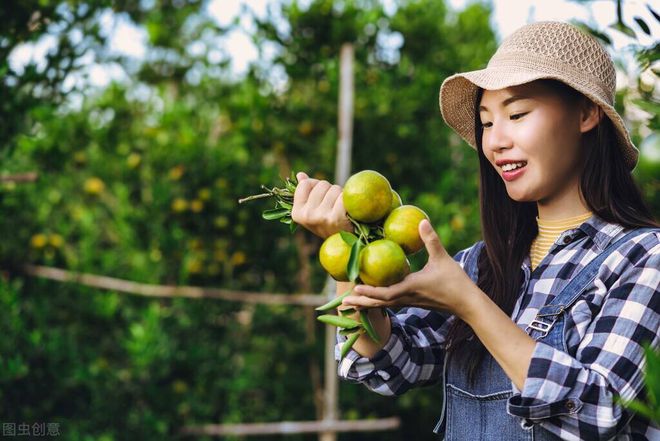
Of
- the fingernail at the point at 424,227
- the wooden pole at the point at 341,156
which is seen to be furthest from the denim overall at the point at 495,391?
the wooden pole at the point at 341,156

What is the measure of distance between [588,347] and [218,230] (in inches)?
128

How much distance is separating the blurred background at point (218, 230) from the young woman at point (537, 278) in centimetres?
216

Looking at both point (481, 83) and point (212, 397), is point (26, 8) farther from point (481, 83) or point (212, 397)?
point (212, 397)

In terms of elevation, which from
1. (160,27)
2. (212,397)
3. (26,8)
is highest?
(160,27)

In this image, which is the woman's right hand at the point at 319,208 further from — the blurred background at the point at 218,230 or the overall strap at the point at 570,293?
the blurred background at the point at 218,230

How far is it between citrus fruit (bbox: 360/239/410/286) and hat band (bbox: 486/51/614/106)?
0.51m

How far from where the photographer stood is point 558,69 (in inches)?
60.6

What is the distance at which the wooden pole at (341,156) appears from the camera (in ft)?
12.9

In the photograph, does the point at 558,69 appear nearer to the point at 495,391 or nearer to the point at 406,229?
the point at 406,229

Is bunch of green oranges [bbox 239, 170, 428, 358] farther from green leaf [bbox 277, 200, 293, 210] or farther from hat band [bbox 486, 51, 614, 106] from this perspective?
hat band [bbox 486, 51, 614, 106]

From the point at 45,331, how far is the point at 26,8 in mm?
1933

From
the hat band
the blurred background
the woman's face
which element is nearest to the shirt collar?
the woman's face

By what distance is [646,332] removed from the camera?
1337 mm

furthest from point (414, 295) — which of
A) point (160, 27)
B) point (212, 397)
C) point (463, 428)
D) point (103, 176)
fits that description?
point (160, 27)
